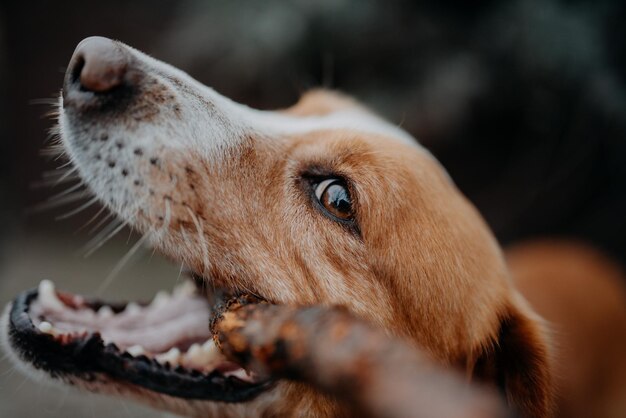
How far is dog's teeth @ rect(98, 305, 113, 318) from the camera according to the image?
95.6 inches

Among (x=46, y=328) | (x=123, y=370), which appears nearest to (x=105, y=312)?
(x=46, y=328)

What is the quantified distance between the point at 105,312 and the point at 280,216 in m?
0.80

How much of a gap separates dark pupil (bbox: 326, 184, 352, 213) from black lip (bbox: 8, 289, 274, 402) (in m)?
0.64

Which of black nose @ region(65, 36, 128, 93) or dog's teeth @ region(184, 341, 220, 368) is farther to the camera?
dog's teeth @ region(184, 341, 220, 368)

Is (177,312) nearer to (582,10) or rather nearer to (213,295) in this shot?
(213,295)

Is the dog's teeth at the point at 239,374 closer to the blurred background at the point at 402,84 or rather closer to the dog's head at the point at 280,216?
the dog's head at the point at 280,216

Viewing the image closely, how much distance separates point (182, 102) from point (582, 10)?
11.1 feet

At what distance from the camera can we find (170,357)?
7.09 ft

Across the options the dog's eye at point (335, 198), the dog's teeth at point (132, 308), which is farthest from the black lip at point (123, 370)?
the dog's eye at point (335, 198)

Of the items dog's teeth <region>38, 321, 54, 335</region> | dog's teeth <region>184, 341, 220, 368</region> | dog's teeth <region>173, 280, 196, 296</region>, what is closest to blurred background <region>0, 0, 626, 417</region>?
dog's teeth <region>173, 280, 196, 296</region>

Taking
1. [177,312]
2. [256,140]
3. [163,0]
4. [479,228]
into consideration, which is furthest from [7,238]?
[479,228]

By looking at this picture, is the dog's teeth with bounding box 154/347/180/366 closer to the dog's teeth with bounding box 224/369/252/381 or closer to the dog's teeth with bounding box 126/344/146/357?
the dog's teeth with bounding box 126/344/146/357

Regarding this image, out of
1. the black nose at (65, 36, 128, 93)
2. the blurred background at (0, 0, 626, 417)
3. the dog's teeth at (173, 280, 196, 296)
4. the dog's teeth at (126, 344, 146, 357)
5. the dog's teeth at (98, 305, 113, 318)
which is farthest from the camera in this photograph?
the blurred background at (0, 0, 626, 417)

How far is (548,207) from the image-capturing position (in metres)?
5.61
